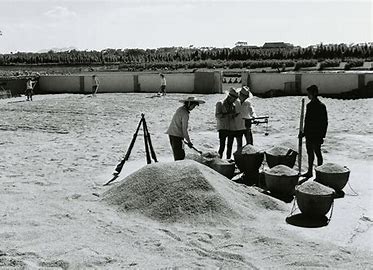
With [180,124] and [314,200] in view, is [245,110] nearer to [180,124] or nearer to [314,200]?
[180,124]

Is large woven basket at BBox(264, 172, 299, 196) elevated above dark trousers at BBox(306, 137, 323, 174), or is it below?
below

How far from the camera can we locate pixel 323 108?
9773 millimetres

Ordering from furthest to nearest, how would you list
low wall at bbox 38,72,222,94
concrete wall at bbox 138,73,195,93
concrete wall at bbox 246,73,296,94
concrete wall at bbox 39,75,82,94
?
concrete wall at bbox 39,75,82,94 < concrete wall at bbox 138,73,195,93 < low wall at bbox 38,72,222,94 < concrete wall at bbox 246,73,296,94

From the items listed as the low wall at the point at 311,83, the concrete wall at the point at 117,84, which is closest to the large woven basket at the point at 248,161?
the low wall at the point at 311,83

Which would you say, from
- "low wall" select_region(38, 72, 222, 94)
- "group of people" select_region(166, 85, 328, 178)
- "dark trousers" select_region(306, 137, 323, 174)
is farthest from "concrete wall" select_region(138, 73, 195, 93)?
"dark trousers" select_region(306, 137, 323, 174)

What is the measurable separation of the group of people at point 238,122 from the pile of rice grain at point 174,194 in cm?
117

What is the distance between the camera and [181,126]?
9781 mm

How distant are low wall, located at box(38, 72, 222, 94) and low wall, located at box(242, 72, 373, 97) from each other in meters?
2.03

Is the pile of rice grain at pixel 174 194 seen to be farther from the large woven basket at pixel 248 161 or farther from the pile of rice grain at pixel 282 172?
the large woven basket at pixel 248 161

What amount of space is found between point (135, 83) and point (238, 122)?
1946cm

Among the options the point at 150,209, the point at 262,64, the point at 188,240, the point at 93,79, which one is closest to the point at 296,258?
the point at 188,240

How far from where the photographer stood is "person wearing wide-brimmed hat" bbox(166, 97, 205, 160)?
963cm

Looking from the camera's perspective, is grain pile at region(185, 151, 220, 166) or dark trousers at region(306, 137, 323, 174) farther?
dark trousers at region(306, 137, 323, 174)

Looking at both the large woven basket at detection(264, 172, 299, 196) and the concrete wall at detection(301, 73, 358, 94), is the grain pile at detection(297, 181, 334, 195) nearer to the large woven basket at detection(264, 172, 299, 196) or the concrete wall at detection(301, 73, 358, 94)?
the large woven basket at detection(264, 172, 299, 196)
